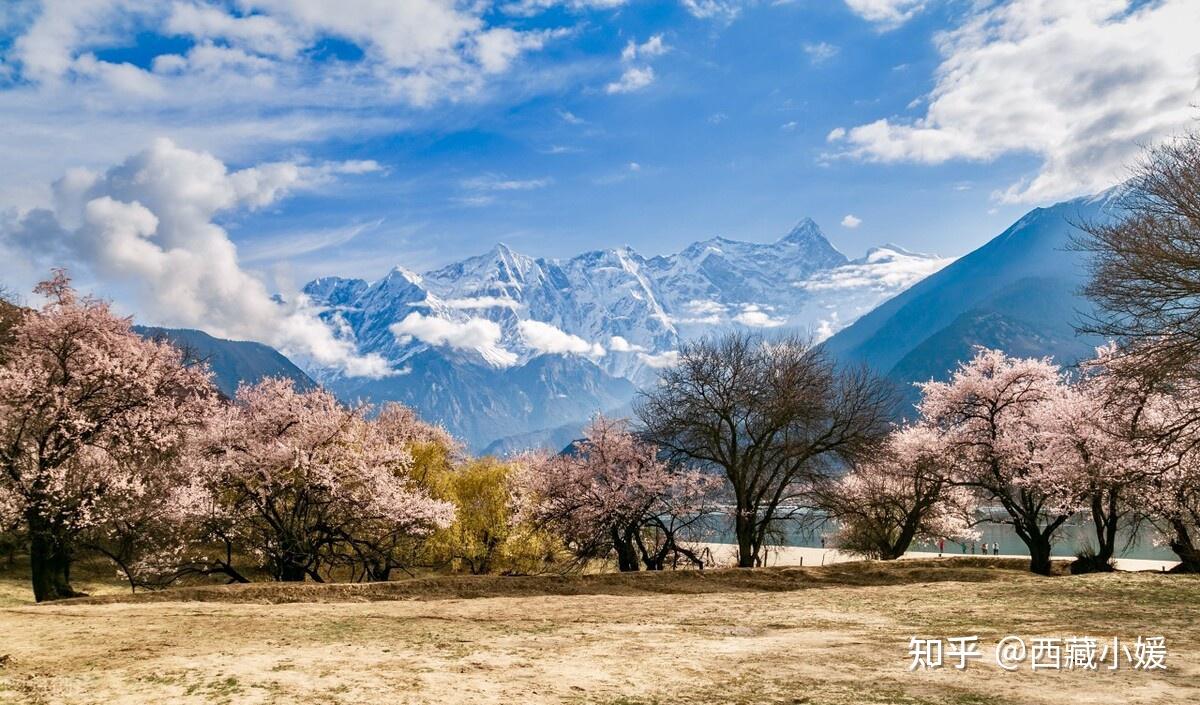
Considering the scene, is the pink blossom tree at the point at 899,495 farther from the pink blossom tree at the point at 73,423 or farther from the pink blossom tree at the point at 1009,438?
the pink blossom tree at the point at 73,423

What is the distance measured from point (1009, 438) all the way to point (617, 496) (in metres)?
20.5

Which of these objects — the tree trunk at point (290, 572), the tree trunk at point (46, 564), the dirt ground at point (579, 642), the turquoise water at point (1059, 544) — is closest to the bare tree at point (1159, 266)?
the dirt ground at point (579, 642)

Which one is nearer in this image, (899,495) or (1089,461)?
(1089,461)

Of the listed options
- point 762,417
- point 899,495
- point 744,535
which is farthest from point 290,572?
point 899,495

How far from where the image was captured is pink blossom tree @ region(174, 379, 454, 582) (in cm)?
3091

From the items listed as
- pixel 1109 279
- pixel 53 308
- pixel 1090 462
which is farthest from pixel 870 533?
pixel 53 308

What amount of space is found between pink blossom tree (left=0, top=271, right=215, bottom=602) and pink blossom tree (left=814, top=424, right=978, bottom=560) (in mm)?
31289

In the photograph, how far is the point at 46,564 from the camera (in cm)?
2733

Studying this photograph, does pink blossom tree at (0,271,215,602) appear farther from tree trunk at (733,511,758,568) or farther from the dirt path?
tree trunk at (733,511,758,568)

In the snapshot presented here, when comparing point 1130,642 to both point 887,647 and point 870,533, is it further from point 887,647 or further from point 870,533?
point 870,533

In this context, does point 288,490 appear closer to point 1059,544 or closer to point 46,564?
point 46,564

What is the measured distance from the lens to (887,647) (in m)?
13.3

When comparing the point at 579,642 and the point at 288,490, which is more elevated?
the point at 288,490

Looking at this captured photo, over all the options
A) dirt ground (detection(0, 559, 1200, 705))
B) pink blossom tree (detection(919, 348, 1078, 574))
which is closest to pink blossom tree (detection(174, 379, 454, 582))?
dirt ground (detection(0, 559, 1200, 705))
